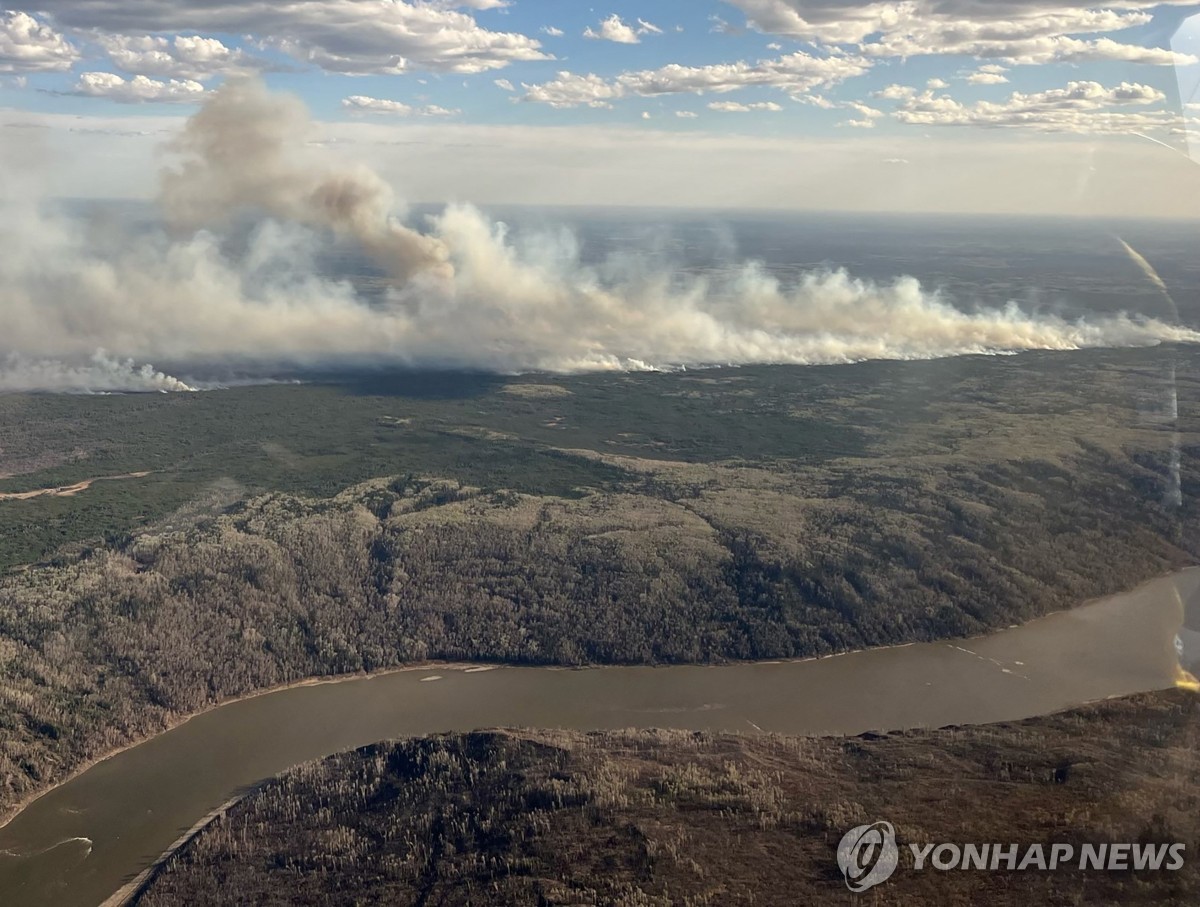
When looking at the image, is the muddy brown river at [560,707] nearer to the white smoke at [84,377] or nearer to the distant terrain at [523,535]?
the distant terrain at [523,535]

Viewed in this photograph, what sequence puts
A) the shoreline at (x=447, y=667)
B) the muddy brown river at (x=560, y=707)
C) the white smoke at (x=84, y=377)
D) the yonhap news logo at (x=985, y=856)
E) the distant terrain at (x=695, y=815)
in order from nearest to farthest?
the yonhap news logo at (x=985, y=856) < the distant terrain at (x=695, y=815) < the muddy brown river at (x=560, y=707) < the shoreline at (x=447, y=667) < the white smoke at (x=84, y=377)

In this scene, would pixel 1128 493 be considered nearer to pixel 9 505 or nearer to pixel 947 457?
pixel 947 457

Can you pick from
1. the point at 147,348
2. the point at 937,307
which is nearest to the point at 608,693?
the point at 147,348

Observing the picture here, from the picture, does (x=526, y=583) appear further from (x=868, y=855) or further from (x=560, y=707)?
(x=868, y=855)

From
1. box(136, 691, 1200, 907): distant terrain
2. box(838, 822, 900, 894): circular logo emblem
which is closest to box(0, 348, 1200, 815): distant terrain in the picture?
box(136, 691, 1200, 907): distant terrain

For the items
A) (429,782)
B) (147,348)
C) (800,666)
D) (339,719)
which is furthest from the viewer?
(147,348)

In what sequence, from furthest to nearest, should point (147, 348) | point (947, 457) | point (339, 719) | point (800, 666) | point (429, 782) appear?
point (147, 348)
point (947, 457)
point (800, 666)
point (339, 719)
point (429, 782)

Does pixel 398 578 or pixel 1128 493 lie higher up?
pixel 1128 493

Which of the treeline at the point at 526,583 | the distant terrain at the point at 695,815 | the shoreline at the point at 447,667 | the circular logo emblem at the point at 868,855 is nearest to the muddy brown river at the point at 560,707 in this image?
the shoreline at the point at 447,667
